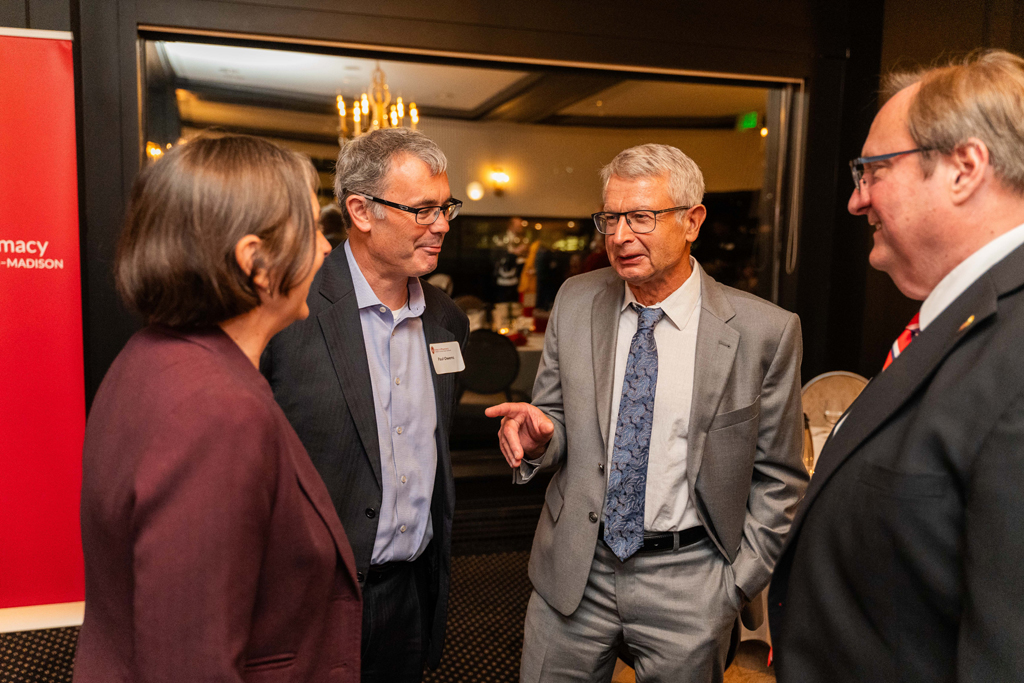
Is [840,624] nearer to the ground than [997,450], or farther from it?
nearer to the ground

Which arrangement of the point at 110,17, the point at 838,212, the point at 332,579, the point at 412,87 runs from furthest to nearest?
the point at 412,87, the point at 838,212, the point at 110,17, the point at 332,579

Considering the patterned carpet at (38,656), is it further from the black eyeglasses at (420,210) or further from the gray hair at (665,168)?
the gray hair at (665,168)

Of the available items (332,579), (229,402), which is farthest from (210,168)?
(332,579)

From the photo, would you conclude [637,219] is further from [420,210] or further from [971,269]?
[971,269]

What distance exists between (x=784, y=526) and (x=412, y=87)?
3.79 meters

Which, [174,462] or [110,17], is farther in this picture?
[110,17]

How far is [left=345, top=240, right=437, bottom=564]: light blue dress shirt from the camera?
185 centimetres

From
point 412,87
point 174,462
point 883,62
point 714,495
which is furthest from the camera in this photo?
point 412,87

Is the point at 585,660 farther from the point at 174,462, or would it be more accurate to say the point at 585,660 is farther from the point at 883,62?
the point at 883,62

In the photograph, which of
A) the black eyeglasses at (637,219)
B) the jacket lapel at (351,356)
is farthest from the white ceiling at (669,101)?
the jacket lapel at (351,356)

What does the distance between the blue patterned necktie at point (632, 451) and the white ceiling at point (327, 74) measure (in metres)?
2.61

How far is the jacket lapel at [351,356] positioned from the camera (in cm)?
179

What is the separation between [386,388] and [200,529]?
3.39 ft

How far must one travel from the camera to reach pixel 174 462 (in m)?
0.89
